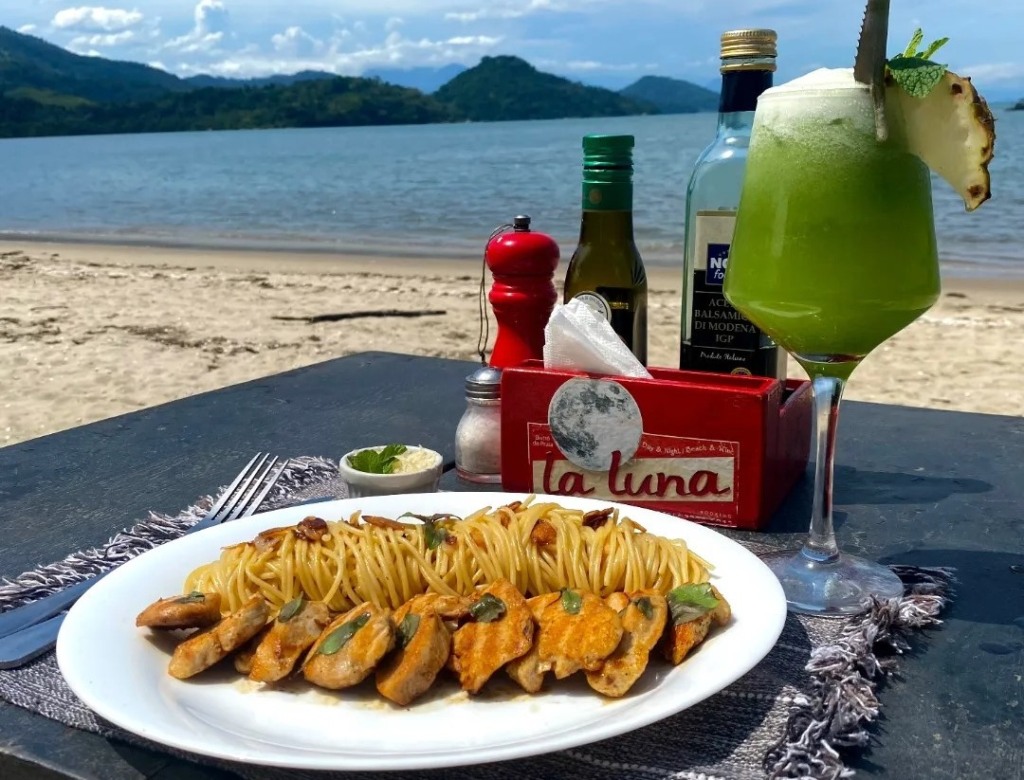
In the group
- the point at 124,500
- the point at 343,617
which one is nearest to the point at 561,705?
the point at 343,617

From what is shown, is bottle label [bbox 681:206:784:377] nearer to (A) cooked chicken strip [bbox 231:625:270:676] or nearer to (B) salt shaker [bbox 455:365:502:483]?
(B) salt shaker [bbox 455:365:502:483]

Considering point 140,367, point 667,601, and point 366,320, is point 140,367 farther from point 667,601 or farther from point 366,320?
point 667,601

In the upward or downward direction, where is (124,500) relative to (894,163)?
downward

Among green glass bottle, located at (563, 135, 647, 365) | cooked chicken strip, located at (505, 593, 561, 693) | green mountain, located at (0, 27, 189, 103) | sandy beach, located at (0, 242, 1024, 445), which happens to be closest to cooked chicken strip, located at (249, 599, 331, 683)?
cooked chicken strip, located at (505, 593, 561, 693)

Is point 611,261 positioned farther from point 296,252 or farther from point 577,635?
point 296,252

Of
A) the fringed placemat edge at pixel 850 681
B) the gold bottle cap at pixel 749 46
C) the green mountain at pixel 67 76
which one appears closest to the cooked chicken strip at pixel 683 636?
the fringed placemat edge at pixel 850 681

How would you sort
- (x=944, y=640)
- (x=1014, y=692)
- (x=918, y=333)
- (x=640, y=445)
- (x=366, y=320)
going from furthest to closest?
(x=366, y=320) → (x=918, y=333) → (x=640, y=445) → (x=944, y=640) → (x=1014, y=692)

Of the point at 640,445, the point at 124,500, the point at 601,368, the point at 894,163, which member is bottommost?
the point at 124,500

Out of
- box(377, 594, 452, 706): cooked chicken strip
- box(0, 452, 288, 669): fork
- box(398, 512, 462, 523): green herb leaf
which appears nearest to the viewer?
box(377, 594, 452, 706): cooked chicken strip
